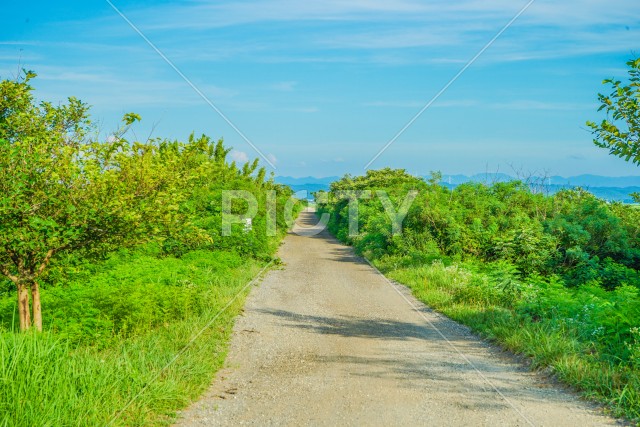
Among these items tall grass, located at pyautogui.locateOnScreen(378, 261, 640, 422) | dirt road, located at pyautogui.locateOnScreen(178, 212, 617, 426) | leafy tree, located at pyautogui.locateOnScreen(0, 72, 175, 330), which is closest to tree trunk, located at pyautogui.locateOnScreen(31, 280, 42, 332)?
leafy tree, located at pyautogui.locateOnScreen(0, 72, 175, 330)

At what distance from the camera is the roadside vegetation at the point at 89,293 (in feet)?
20.0

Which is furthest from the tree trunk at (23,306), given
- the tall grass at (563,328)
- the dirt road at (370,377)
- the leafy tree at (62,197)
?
the tall grass at (563,328)

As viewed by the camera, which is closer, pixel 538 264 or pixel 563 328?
pixel 563 328

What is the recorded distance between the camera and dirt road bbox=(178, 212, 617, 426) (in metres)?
6.48

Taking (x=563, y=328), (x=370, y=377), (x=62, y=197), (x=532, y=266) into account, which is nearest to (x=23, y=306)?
(x=62, y=197)

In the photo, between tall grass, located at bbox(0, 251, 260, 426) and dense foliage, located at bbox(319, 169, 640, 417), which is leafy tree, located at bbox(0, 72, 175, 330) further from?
dense foliage, located at bbox(319, 169, 640, 417)

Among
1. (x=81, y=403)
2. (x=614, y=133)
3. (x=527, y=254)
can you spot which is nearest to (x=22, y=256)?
(x=81, y=403)

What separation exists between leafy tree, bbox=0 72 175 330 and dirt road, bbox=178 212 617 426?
264cm

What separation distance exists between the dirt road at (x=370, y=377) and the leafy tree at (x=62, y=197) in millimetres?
2639

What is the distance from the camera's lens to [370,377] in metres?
7.90

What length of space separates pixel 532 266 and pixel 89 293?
1455 cm

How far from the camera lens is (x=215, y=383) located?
7.64 m

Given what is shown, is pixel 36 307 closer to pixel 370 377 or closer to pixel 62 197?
pixel 62 197

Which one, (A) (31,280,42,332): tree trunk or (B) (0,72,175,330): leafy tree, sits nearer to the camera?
(B) (0,72,175,330): leafy tree
